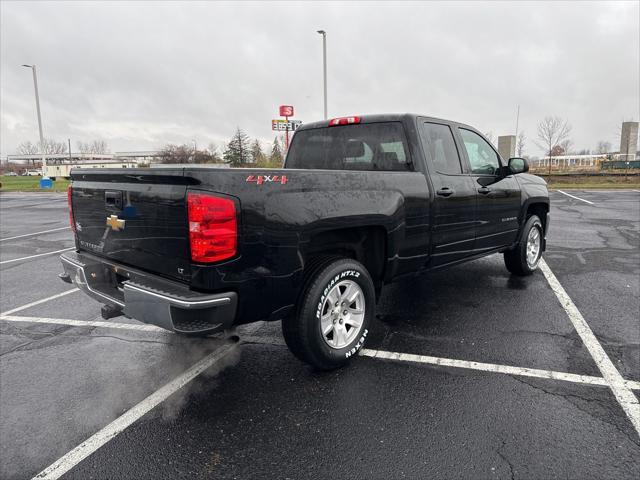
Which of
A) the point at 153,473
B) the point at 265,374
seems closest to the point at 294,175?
the point at 265,374

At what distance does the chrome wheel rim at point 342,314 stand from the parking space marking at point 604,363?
5.88 ft

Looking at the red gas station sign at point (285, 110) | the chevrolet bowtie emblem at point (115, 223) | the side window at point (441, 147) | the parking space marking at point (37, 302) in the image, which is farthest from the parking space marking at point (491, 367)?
the red gas station sign at point (285, 110)

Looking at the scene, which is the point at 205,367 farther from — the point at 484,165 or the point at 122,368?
the point at 484,165

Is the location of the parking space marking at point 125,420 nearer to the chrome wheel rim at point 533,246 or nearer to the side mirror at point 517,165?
the side mirror at point 517,165

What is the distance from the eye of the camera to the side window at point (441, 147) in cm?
410

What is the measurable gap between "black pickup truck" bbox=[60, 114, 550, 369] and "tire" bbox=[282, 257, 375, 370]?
1cm

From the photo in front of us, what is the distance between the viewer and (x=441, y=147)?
4293 millimetres

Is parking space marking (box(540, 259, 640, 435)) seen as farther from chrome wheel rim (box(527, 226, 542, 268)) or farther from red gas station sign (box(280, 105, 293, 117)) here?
red gas station sign (box(280, 105, 293, 117))

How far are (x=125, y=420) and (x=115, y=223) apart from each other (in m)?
1.29

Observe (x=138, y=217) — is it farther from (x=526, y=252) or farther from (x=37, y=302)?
(x=526, y=252)

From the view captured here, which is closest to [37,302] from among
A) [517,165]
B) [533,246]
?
[517,165]

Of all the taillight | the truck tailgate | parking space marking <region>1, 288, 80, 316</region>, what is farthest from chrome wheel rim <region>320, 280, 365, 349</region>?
parking space marking <region>1, 288, 80, 316</region>

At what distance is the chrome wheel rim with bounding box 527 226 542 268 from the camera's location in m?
5.91

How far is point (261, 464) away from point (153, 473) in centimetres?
56
